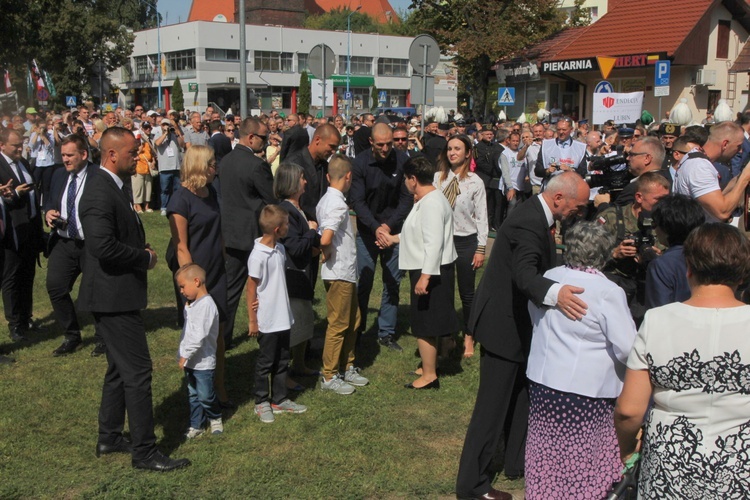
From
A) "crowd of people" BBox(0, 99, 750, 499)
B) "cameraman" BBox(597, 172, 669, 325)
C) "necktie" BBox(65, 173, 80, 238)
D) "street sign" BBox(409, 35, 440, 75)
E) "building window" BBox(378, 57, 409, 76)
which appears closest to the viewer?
"crowd of people" BBox(0, 99, 750, 499)

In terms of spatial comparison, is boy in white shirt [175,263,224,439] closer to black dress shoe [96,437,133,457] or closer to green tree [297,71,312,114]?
black dress shoe [96,437,133,457]

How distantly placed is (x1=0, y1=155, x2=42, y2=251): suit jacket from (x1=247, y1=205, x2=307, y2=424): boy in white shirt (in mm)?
3146

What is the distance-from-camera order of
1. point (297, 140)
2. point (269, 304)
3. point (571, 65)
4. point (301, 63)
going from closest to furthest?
point (269, 304) → point (297, 140) → point (571, 65) → point (301, 63)

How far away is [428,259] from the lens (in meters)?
5.77

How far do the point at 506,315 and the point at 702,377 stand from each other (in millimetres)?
1616

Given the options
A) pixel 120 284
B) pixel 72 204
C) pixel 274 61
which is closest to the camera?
pixel 120 284

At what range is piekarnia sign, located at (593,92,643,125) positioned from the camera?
16109 mm

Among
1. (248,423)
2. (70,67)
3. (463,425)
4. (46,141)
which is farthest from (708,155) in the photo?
(70,67)

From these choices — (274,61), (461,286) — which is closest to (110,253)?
(461,286)

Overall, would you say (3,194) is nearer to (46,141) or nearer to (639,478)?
(639,478)

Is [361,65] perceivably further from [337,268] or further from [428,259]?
[428,259]

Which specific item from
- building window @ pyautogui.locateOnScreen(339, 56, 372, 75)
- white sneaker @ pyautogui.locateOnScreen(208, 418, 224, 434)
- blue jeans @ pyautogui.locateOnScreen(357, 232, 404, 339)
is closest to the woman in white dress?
white sneaker @ pyautogui.locateOnScreen(208, 418, 224, 434)

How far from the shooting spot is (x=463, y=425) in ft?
18.0

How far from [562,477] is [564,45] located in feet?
121
